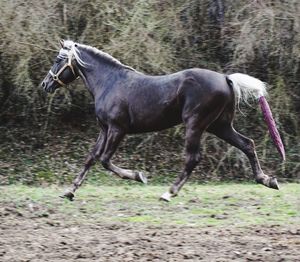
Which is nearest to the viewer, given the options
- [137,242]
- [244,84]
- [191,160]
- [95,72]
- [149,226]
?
[137,242]

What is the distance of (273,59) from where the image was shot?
14.1 metres

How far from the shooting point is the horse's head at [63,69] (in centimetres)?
893

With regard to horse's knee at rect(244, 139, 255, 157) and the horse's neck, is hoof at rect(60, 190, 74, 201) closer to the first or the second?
the horse's neck

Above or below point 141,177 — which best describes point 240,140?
above

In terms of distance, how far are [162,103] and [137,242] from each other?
9.41 ft

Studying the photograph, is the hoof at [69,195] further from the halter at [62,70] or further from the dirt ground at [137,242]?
the halter at [62,70]

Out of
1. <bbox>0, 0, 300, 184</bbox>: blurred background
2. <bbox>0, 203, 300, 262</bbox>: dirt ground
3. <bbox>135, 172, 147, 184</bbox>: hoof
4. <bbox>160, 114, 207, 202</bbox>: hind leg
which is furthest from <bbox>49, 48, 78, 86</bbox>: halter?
<bbox>0, 0, 300, 184</bbox>: blurred background

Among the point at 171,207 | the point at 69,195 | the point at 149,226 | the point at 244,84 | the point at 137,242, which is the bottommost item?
the point at 69,195

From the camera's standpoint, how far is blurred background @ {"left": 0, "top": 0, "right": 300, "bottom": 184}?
44.2ft

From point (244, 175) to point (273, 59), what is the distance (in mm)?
2875

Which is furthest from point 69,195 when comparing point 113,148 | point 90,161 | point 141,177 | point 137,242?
point 137,242

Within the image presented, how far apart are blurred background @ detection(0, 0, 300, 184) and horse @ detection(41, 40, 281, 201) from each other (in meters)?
4.52

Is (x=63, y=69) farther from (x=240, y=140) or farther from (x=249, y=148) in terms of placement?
(x=249, y=148)

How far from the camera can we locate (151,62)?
44.8 ft
